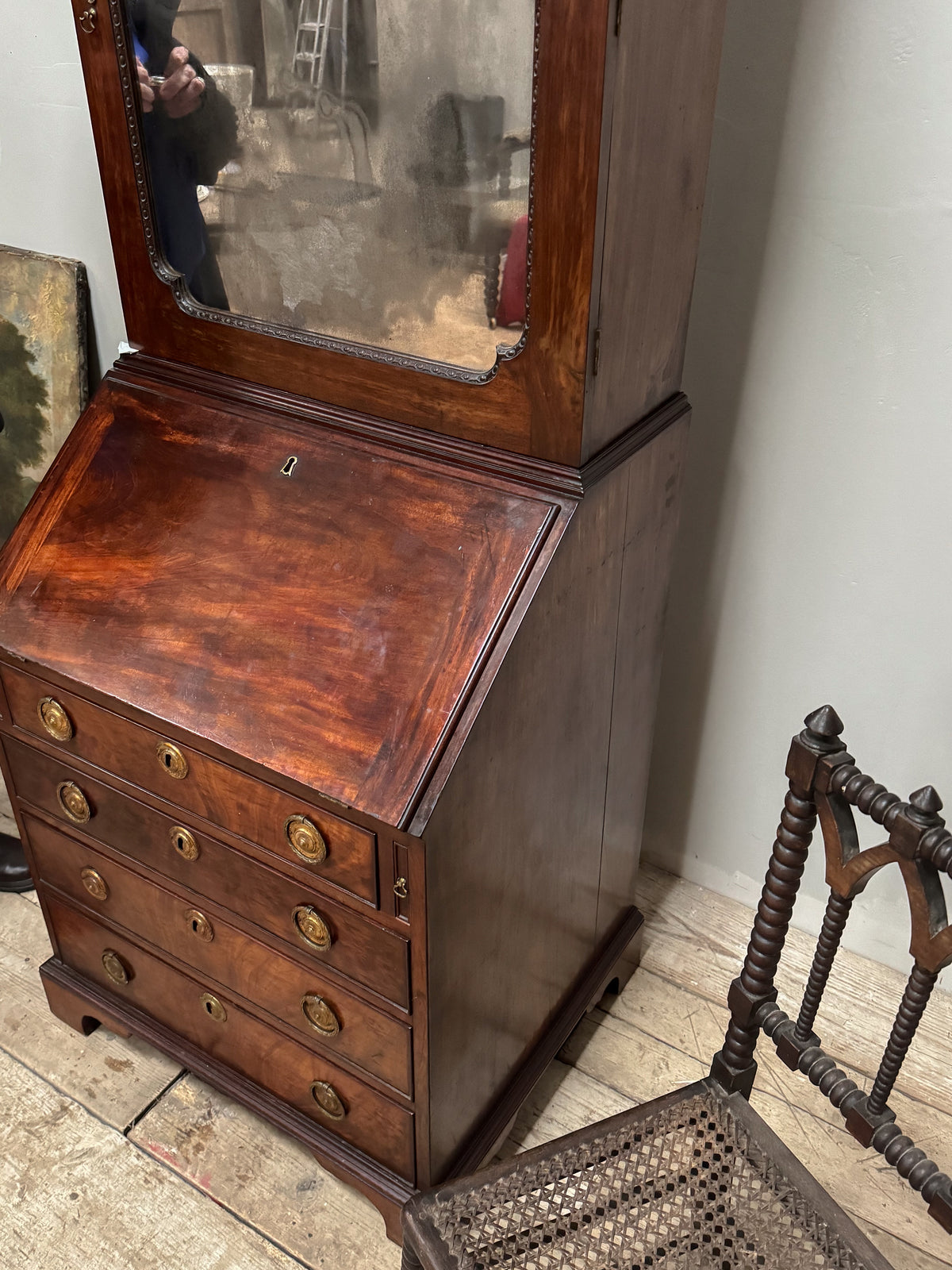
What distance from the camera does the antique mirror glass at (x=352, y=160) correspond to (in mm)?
1096

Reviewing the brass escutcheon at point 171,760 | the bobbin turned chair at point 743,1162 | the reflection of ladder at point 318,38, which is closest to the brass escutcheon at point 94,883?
the brass escutcheon at point 171,760

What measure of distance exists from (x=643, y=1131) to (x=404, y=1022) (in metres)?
0.31

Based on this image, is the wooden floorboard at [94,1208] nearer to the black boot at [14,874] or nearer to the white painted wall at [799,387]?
the black boot at [14,874]

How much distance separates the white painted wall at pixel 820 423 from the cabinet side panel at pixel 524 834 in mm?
406

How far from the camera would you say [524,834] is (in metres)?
1.40

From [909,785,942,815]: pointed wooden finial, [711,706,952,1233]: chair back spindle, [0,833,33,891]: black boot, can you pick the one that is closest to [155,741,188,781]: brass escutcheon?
[711,706,952,1233]: chair back spindle

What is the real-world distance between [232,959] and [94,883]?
11.2 inches

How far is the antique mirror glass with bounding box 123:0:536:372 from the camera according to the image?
3.59ft

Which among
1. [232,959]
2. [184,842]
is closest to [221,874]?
[184,842]

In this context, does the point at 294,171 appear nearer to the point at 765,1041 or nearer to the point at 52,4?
the point at 52,4

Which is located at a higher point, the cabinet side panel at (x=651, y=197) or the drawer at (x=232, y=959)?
the cabinet side panel at (x=651, y=197)

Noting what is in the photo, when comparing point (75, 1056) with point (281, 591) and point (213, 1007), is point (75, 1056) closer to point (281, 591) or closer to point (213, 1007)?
point (213, 1007)

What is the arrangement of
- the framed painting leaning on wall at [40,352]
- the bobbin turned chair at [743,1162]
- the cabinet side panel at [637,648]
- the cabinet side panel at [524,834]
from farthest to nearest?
1. the framed painting leaning on wall at [40,352]
2. the cabinet side panel at [637,648]
3. the cabinet side panel at [524,834]
4. the bobbin turned chair at [743,1162]

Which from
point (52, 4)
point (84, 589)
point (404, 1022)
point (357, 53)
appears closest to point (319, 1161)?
point (404, 1022)
